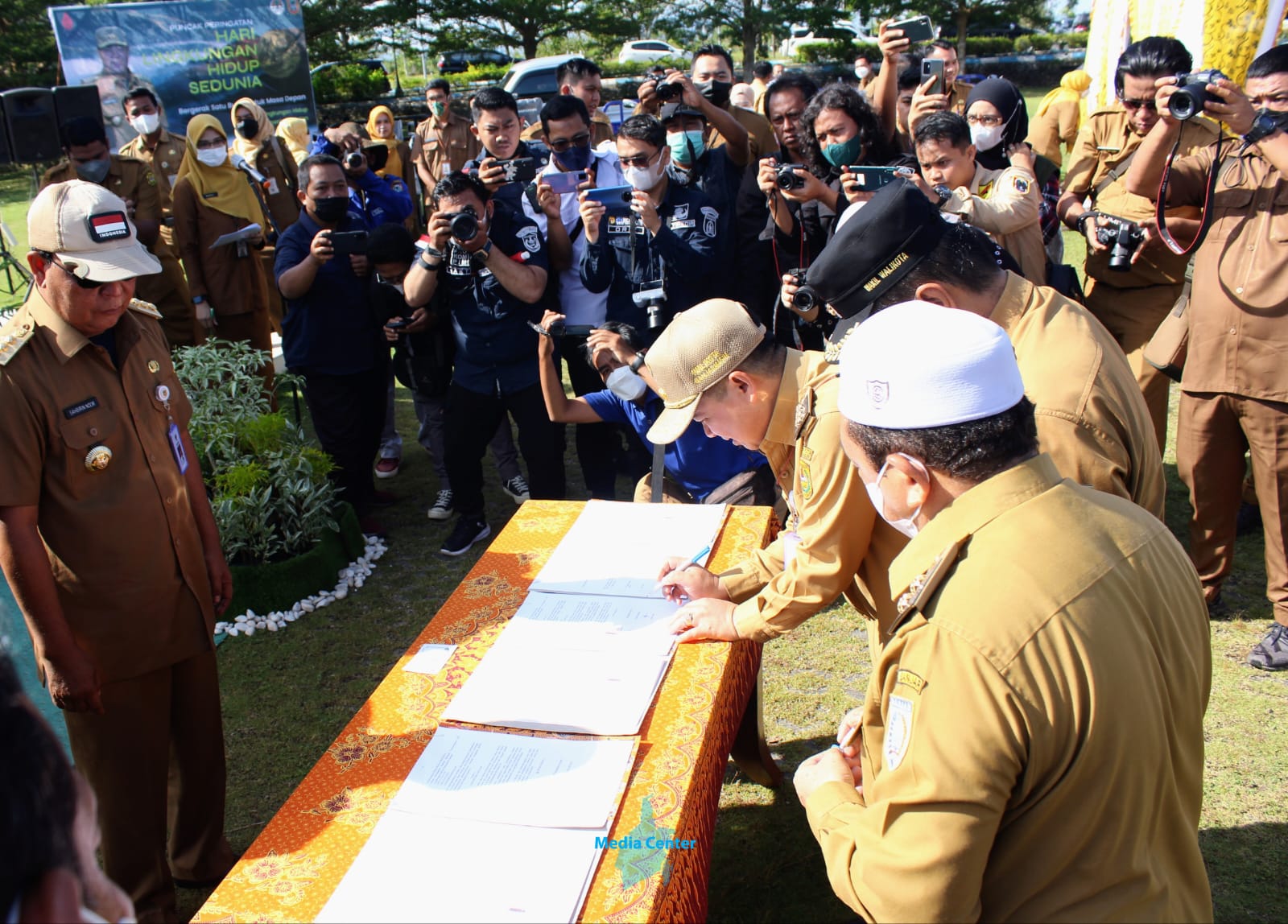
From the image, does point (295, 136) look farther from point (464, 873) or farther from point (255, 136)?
point (464, 873)

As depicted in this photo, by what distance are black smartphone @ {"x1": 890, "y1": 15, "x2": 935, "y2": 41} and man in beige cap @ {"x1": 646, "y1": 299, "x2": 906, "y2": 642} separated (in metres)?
3.21

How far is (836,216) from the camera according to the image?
4406mm

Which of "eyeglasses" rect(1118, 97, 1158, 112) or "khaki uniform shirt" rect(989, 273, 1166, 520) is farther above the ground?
"eyeglasses" rect(1118, 97, 1158, 112)

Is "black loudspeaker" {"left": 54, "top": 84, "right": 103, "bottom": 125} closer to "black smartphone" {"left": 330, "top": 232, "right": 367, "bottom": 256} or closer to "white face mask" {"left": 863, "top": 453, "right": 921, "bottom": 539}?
"black smartphone" {"left": 330, "top": 232, "right": 367, "bottom": 256}

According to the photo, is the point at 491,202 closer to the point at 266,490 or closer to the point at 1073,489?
the point at 266,490

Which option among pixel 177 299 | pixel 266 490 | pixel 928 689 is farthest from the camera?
pixel 177 299

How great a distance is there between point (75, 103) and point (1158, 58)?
686 centimetres

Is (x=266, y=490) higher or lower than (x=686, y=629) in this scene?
lower

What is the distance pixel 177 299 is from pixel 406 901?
5.76m

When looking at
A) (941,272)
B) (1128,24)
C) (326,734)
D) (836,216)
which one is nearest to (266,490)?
(326,734)

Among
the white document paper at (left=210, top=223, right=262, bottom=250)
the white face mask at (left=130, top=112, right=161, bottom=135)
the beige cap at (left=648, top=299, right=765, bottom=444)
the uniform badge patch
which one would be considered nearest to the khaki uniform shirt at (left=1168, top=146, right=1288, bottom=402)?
the beige cap at (left=648, top=299, right=765, bottom=444)

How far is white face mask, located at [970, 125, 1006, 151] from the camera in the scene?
4.43 metres

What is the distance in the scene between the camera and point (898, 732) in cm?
129

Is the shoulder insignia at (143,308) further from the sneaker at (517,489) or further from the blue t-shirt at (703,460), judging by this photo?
the sneaker at (517,489)
